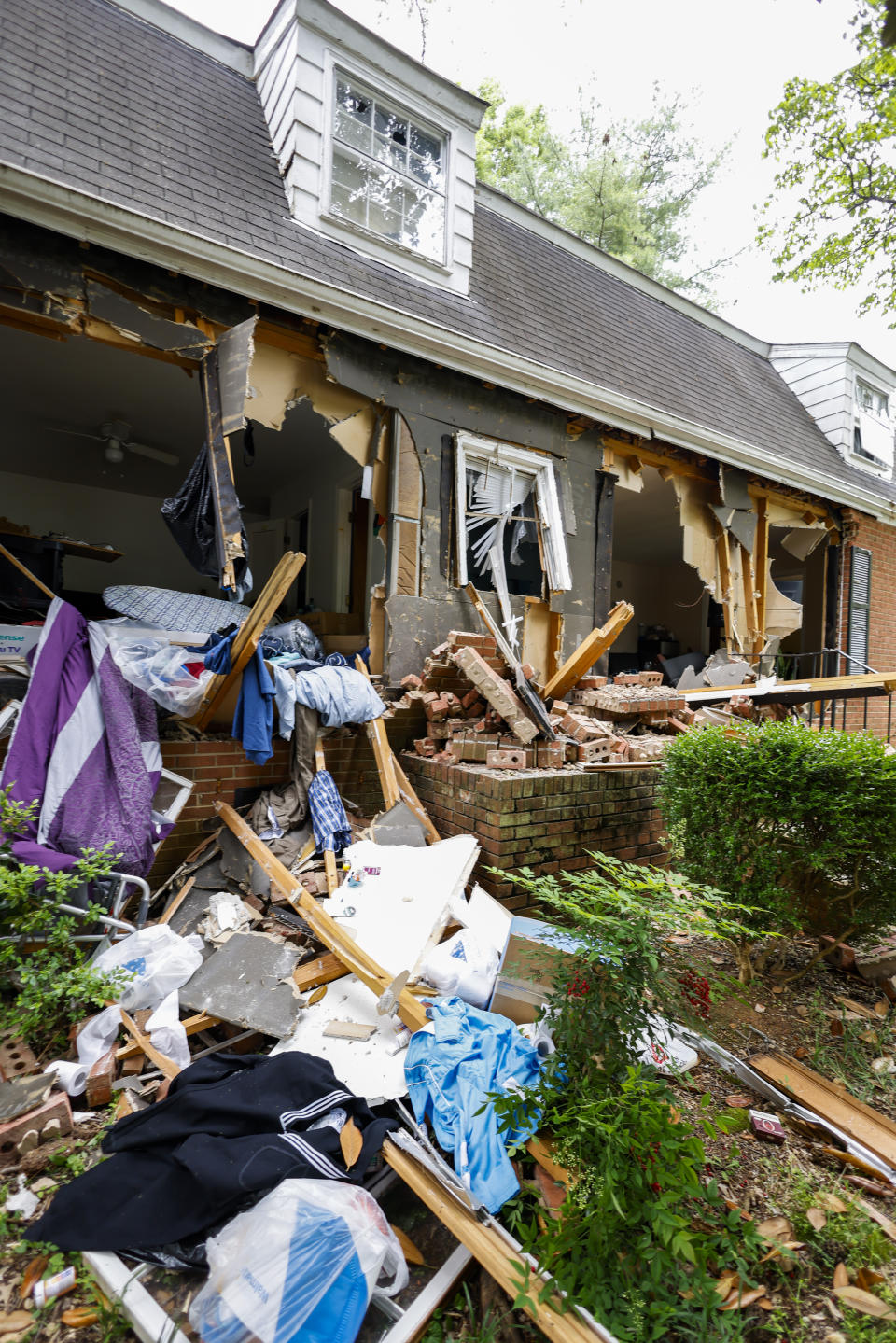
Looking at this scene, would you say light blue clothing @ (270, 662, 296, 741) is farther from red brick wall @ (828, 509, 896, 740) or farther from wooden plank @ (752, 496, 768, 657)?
red brick wall @ (828, 509, 896, 740)

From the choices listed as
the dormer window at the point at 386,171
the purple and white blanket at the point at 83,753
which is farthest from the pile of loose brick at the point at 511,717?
the dormer window at the point at 386,171

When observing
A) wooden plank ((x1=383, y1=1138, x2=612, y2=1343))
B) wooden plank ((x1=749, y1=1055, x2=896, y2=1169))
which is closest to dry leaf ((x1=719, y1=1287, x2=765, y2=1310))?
wooden plank ((x1=383, y1=1138, x2=612, y2=1343))

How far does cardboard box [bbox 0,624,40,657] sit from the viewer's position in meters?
3.90

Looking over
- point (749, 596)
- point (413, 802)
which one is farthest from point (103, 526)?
point (749, 596)

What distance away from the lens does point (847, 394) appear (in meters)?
10.8

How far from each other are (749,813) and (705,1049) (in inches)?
44.8

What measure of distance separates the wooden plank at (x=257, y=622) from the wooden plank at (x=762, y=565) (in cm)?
711

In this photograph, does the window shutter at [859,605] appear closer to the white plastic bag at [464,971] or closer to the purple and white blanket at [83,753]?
the white plastic bag at [464,971]

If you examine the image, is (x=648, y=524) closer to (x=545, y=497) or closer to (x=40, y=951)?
(x=545, y=497)

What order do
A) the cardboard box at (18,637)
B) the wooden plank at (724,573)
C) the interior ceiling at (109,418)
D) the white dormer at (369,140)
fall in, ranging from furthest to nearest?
the wooden plank at (724,573), the interior ceiling at (109,418), the white dormer at (369,140), the cardboard box at (18,637)

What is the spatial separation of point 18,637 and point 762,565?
28.4 ft

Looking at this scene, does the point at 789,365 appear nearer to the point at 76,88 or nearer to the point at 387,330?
the point at 387,330

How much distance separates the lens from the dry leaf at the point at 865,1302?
1.73 meters

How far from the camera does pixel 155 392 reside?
6.71 meters
